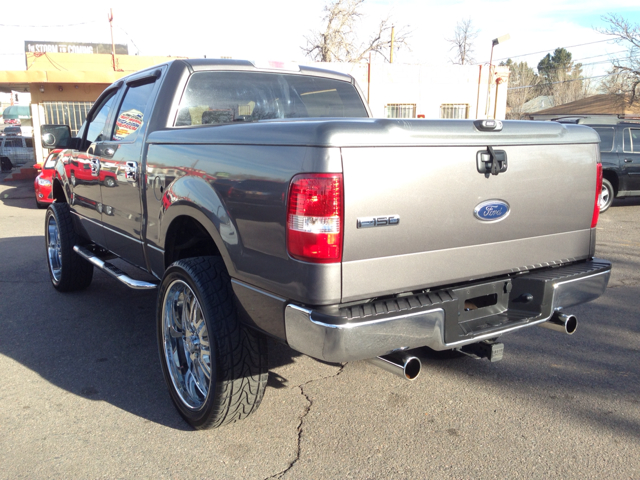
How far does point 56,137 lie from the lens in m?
5.17

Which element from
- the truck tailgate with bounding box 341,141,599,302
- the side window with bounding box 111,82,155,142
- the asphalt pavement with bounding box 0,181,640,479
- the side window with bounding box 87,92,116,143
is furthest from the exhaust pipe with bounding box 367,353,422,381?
the side window with bounding box 87,92,116,143

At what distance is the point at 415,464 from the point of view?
107 inches

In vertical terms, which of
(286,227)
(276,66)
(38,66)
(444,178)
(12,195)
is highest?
(38,66)

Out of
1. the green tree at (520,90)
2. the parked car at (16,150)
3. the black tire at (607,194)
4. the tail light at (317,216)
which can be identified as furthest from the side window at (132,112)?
the green tree at (520,90)

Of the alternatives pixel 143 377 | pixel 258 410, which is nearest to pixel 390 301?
pixel 258 410

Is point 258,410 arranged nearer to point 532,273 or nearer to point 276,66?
point 532,273

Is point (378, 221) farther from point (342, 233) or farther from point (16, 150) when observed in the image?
point (16, 150)

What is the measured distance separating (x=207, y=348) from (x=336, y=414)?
2.84 feet

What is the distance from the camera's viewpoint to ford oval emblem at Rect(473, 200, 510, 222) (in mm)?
2682

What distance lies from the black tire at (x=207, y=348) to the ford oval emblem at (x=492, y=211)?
4.26ft

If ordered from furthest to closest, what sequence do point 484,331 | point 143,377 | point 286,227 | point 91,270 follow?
point 91,270, point 143,377, point 484,331, point 286,227

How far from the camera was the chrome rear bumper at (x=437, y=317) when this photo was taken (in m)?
2.31

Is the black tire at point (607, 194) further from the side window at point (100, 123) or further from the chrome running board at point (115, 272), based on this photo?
the chrome running board at point (115, 272)

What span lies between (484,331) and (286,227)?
1.12 meters
